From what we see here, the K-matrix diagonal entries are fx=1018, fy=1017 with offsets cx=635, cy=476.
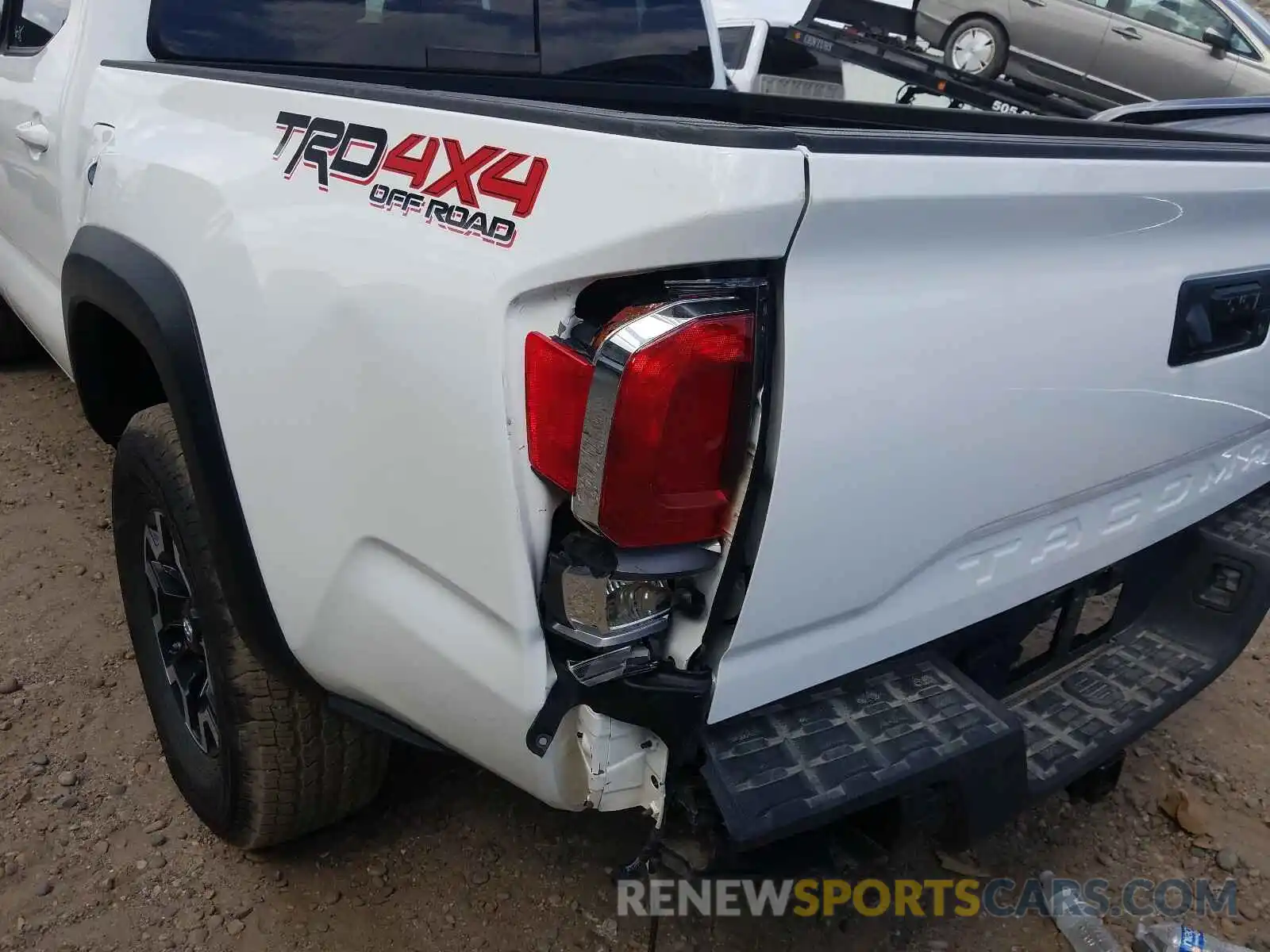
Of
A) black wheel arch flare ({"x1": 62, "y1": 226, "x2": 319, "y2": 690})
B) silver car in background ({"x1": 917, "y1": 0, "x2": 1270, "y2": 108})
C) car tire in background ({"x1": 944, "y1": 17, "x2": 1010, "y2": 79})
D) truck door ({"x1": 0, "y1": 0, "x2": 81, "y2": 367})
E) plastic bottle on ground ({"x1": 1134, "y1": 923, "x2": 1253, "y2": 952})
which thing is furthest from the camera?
car tire in background ({"x1": 944, "y1": 17, "x2": 1010, "y2": 79})

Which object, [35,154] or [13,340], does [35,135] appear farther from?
[13,340]

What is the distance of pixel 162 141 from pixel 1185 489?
212cm

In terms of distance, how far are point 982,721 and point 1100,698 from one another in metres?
0.62

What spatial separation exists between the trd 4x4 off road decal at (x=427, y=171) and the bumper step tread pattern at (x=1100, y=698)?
122 centimetres

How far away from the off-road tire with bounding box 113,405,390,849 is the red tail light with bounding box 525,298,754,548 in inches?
32.5

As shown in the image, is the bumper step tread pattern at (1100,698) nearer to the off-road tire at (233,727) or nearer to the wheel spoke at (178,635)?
the off-road tire at (233,727)

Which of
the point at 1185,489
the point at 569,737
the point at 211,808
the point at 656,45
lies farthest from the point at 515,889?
the point at 656,45

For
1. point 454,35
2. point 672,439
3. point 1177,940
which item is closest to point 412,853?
point 672,439

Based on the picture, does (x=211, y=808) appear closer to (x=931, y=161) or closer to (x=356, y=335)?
(x=356, y=335)

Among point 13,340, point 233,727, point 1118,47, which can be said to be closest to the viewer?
point 233,727

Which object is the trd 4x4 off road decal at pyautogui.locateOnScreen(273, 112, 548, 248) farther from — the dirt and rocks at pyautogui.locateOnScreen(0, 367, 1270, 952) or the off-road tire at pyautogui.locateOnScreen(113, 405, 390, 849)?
the dirt and rocks at pyautogui.locateOnScreen(0, 367, 1270, 952)

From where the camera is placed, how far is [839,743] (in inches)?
56.6

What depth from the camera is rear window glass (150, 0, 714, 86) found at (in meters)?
2.40

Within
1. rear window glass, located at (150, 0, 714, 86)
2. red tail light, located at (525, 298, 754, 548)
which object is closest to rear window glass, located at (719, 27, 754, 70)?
rear window glass, located at (150, 0, 714, 86)
